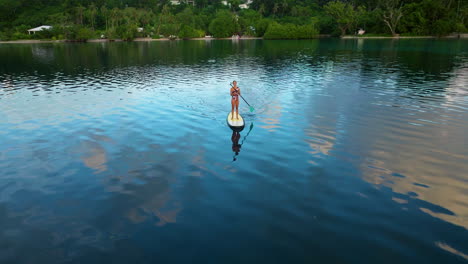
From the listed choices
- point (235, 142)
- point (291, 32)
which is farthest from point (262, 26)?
point (235, 142)

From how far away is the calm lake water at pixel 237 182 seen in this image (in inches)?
402

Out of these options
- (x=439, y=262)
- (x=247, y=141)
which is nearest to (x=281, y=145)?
(x=247, y=141)

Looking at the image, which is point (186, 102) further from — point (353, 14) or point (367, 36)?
point (353, 14)

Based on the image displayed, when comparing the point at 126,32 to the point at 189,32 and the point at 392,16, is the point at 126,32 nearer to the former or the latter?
the point at 189,32

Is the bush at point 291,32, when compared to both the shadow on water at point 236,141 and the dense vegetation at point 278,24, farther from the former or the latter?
the shadow on water at point 236,141

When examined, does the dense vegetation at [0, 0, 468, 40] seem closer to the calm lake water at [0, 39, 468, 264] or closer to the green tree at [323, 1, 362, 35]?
the green tree at [323, 1, 362, 35]

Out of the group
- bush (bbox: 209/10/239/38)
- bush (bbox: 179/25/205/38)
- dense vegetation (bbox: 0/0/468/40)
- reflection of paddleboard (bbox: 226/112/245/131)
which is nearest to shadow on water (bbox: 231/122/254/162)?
reflection of paddleboard (bbox: 226/112/245/131)

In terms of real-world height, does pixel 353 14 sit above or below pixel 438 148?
above

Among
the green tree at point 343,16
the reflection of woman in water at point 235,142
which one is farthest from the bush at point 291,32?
the reflection of woman in water at point 235,142

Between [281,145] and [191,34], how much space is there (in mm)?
182640

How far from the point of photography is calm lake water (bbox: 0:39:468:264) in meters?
10.2

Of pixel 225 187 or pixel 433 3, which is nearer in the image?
pixel 225 187

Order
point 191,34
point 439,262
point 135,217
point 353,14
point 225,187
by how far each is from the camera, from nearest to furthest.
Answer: point 439,262 < point 135,217 < point 225,187 < point 353,14 < point 191,34

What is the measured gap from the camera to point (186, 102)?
30500 millimetres
